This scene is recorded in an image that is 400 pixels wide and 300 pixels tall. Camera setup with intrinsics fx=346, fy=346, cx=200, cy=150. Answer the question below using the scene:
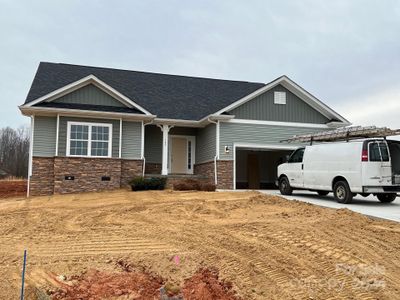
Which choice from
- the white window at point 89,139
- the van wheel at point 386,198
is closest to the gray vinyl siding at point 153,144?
the white window at point 89,139

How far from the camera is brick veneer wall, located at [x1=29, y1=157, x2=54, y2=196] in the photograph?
15.4 metres

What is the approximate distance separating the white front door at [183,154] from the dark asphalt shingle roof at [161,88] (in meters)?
1.83

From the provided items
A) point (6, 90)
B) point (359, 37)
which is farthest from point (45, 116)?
point (6, 90)

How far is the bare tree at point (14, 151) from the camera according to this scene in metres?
39.0

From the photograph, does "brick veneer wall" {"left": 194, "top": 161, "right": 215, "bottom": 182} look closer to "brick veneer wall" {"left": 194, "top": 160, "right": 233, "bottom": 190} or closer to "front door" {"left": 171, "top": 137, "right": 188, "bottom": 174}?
"brick veneer wall" {"left": 194, "top": 160, "right": 233, "bottom": 190}

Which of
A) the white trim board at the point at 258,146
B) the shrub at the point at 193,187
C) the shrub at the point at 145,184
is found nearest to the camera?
the shrub at the point at 193,187

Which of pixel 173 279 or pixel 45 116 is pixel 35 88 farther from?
pixel 173 279

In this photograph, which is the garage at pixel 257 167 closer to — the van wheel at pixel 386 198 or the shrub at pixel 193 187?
the shrub at pixel 193 187

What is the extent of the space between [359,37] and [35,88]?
1563 centimetres

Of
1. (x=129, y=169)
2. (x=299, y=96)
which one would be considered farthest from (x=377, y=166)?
(x=129, y=169)

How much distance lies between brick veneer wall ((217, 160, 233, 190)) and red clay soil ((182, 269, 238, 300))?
39.6 ft

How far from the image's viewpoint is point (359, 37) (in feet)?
49.5

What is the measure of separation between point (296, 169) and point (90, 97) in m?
10.1

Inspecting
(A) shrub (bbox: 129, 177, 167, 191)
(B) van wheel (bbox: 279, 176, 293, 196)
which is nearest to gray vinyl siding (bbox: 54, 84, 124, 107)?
(A) shrub (bbox: 129, 177, 167, 191)
